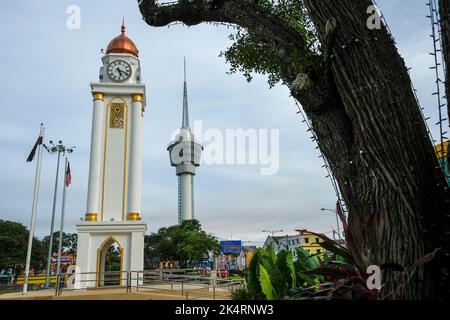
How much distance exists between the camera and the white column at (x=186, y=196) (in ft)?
261

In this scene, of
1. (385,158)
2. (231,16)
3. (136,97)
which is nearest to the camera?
(385,158)

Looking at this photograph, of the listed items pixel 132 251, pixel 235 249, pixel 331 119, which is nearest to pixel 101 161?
pixel 132 251

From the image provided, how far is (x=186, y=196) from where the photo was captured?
269 ft

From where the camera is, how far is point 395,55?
8.07 ft

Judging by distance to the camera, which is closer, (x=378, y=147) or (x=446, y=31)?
(x=378, y=147)

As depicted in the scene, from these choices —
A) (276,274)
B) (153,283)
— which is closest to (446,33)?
Result: (276,274)

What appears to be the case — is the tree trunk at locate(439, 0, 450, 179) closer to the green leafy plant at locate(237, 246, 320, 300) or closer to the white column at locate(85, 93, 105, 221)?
the green leafy plant at locate(237, 246, 320, 300)

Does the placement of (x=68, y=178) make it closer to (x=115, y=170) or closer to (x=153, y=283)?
(x=115, y=170)

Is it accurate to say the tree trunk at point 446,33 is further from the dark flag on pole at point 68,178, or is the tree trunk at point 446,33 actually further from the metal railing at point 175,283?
the dark flag on pole at point 68,178

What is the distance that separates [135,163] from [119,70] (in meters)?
5.13

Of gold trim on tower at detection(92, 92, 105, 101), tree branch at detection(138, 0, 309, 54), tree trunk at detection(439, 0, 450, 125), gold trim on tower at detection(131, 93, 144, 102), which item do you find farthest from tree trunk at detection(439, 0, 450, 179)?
gold trim on tower at detection(92, 92, 105, 101)

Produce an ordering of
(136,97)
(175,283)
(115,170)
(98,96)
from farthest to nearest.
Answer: (136,97), (98,96), (115,170), (175,283)

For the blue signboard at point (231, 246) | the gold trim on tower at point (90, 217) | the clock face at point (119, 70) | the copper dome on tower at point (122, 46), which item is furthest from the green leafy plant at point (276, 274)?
the blue signboard at point (231, 246)

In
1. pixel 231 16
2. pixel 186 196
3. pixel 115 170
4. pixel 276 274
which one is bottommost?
pixel 276 274
